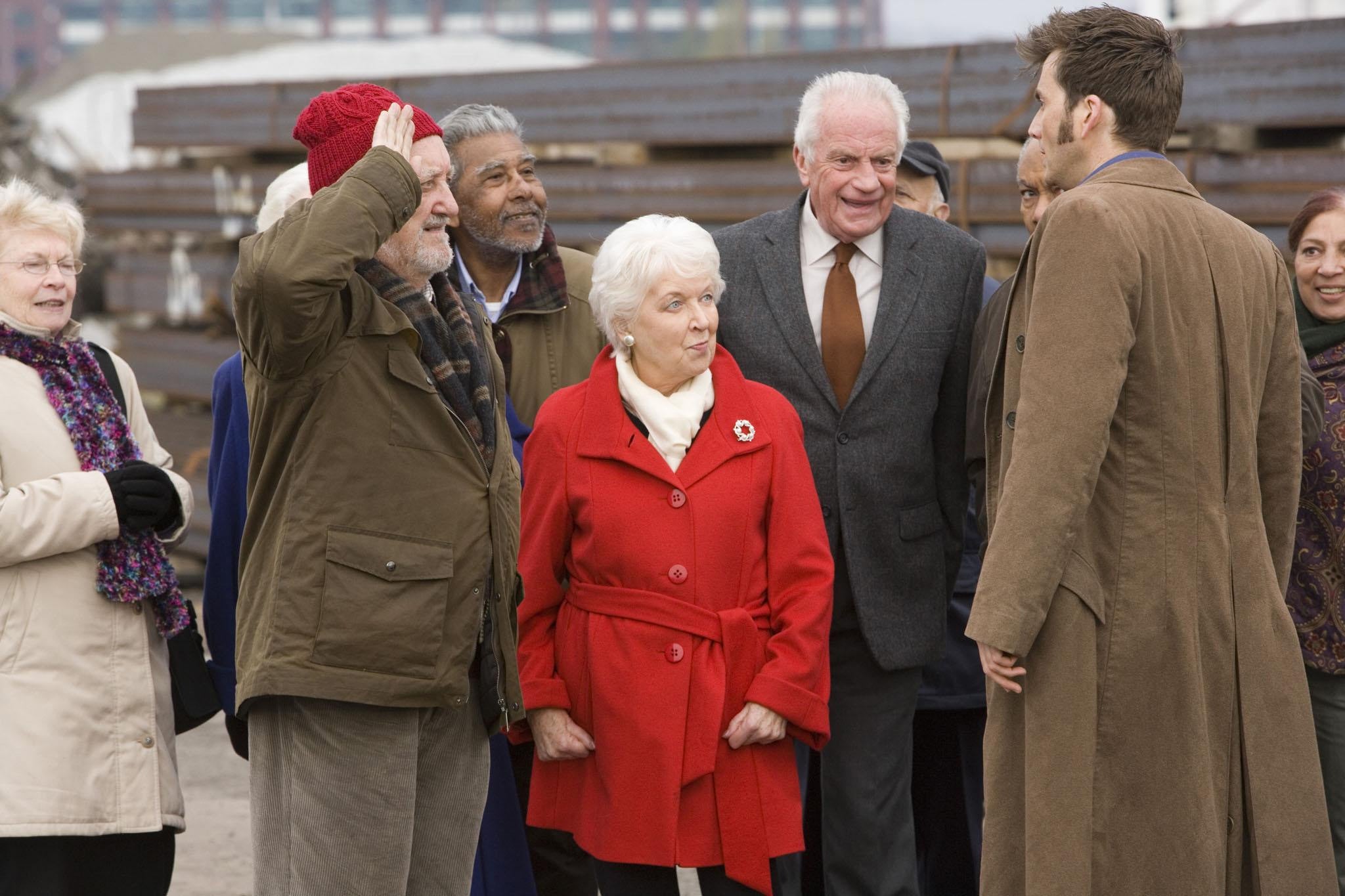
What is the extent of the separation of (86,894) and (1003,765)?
193cm

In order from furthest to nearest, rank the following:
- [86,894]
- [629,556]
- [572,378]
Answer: [572,378]
[86,894]
[629,556]

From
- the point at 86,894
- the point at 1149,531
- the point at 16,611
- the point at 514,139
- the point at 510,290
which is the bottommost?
the point at 86,894

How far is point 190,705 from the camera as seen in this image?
3.37m

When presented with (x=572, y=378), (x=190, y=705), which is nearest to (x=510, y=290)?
(x=572, y=378)

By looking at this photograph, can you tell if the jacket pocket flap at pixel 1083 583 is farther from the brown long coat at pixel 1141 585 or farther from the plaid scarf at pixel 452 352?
the plaid scarf at pixel 452 352

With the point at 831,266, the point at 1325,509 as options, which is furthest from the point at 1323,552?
the point at 831,266

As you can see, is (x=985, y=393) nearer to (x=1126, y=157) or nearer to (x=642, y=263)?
(x=1126, y=157)

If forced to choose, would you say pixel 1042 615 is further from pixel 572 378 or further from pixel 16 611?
pixel 16 611

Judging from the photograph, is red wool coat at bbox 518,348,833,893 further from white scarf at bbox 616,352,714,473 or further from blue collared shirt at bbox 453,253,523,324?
blue collared shirt at bbox 453,253,523,324

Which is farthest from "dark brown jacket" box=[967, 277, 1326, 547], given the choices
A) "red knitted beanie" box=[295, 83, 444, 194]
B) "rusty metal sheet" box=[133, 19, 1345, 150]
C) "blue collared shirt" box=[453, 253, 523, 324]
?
"rusty metal sheet" box=[133, 19, 1345, 150]

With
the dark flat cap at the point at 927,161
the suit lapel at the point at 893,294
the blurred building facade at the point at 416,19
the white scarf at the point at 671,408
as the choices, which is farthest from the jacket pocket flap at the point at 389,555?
the blurred building facade at the point at 416,19

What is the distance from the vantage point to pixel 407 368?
2.72m

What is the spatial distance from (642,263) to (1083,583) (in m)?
1.05

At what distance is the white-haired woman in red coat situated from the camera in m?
2.96
